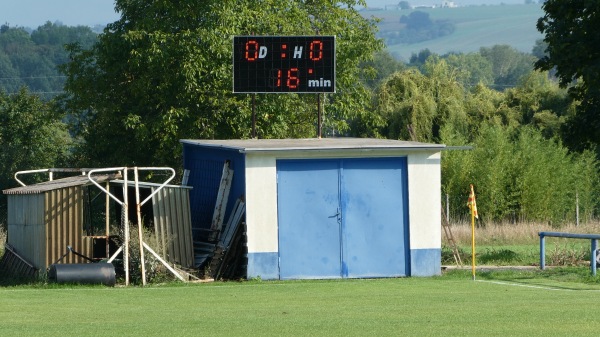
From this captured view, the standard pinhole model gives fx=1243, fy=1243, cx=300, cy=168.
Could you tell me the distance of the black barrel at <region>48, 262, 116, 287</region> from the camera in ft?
70.3

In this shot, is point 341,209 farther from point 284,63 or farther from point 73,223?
point 73,223

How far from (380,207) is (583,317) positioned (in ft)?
31.7

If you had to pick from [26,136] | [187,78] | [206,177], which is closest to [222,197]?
[206,177]

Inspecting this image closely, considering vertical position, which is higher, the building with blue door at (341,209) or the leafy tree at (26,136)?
the leafy tree at (26,136)

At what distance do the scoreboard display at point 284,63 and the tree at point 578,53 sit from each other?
558cm

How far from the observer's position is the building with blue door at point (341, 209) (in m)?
23.5

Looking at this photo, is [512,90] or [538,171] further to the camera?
[512,90]

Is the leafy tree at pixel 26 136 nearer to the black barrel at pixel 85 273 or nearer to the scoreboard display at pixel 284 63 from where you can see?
the scoreboard display at pixel 284 63

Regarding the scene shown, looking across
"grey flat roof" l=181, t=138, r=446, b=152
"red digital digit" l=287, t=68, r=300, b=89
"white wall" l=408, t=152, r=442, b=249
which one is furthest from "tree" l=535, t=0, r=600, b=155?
"red digital digit" l=287, t=68, r=300, b=89

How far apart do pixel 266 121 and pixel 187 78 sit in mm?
2712

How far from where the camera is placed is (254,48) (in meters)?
26.9

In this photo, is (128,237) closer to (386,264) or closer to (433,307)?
(386,264)

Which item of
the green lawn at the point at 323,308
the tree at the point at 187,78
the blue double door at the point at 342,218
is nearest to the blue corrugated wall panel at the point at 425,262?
the blue double door at the point at 342,218

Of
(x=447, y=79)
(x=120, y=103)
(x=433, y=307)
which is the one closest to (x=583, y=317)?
(x=433, y=307)
